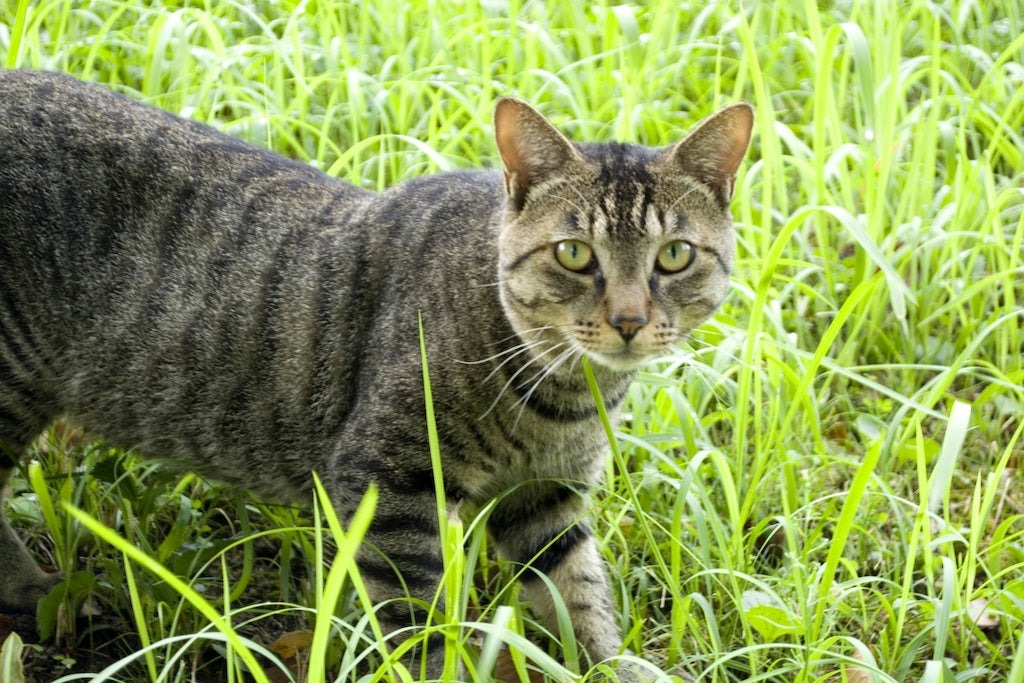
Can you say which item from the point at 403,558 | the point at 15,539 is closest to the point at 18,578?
the point at 15,539

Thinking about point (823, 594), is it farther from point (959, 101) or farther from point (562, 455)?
point (959, 101)

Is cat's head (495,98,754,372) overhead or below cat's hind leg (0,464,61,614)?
overhead

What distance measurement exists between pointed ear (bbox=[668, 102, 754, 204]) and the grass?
275mm

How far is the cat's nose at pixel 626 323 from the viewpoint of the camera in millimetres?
2336

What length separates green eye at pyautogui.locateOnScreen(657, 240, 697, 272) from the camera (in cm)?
246

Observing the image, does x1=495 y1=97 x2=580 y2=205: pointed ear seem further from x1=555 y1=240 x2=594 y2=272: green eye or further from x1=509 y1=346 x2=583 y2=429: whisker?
x1=509 y1=346 x2=583 y2=429: whisker

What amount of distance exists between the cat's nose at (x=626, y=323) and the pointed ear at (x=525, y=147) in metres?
0.36

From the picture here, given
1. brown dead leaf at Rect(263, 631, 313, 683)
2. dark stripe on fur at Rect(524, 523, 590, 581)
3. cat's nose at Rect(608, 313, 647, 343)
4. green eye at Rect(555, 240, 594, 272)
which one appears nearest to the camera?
cat's nose at Rect(608, 313, 647, 343)

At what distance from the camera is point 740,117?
8.23 ft

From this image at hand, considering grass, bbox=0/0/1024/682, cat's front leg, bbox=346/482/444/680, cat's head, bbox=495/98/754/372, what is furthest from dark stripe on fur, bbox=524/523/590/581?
cat's head, bbox=495/98/754/372

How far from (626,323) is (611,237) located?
8.0 inches

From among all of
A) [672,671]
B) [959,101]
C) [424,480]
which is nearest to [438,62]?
[959,101]

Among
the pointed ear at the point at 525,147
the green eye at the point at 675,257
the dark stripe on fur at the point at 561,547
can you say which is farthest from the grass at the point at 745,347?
the pointed ear at the point at 525,147

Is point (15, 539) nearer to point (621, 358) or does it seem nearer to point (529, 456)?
point (529, 456)
